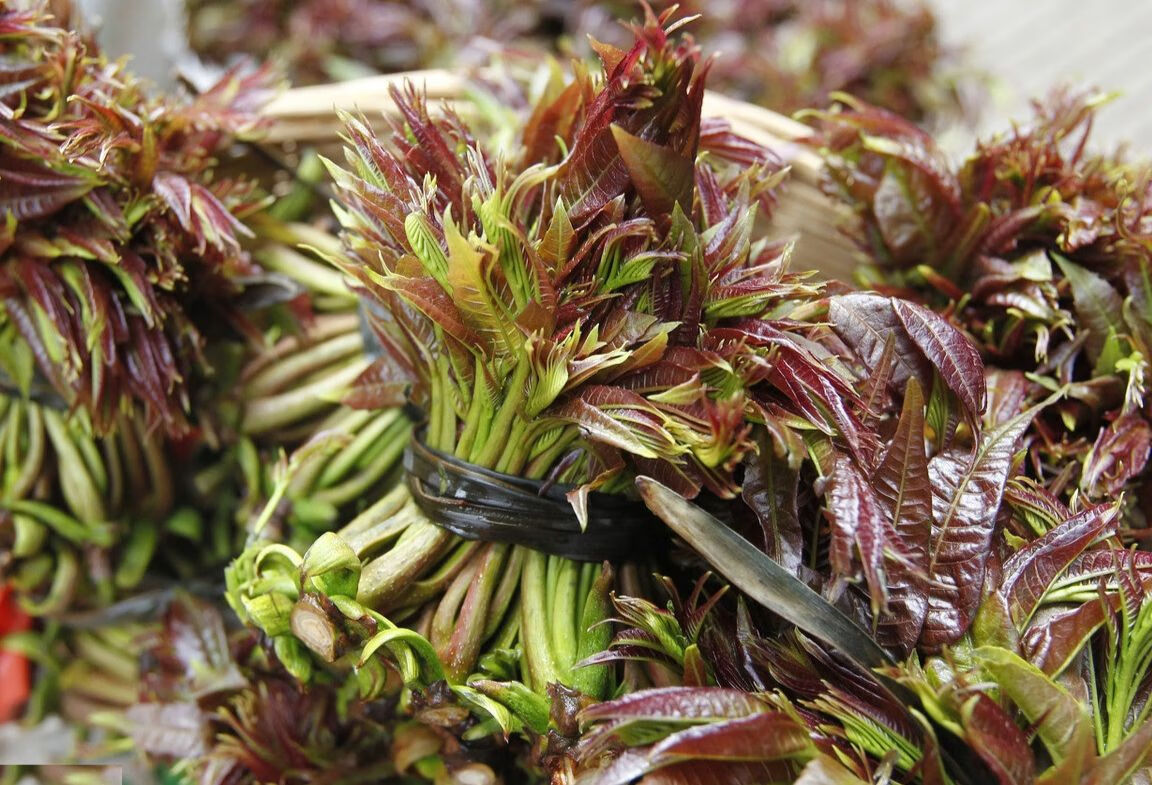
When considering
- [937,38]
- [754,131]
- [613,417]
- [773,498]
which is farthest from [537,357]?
[937,38]

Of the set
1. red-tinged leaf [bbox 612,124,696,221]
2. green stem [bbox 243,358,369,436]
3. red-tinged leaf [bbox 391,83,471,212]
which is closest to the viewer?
red-tinged leaf [bbox 612,124,696,221]

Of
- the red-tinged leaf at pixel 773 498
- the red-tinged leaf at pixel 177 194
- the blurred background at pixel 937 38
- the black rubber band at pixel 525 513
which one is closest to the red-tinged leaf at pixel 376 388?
the black rubber band at pixel 525 513

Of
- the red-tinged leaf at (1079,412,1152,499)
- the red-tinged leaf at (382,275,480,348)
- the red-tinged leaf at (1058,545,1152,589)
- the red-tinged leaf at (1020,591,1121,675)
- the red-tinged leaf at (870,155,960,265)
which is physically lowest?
the red-tinged leaf at (1020,591,1121,675)

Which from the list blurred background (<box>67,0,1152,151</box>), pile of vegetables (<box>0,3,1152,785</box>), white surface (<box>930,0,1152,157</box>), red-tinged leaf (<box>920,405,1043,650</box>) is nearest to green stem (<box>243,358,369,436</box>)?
pile of vegetables (<box>0,3,1152,785</box>)

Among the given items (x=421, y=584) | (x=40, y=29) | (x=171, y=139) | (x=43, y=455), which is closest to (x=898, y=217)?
(x=421, y=584)

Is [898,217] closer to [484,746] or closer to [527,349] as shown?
[527,349]

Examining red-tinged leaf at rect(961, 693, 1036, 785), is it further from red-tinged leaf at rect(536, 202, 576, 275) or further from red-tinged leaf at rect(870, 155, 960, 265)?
red-tinged leaf at rect(870, 155, 960, 265)

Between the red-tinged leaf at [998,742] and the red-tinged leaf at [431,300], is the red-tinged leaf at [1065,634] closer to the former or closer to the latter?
the red-tinged leaf at [998,742]
